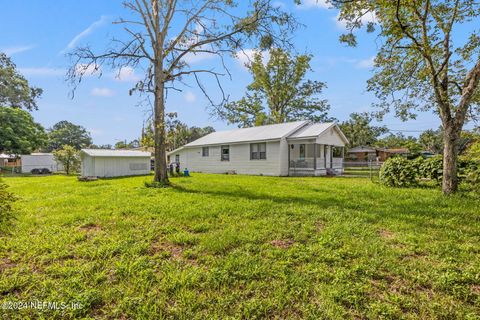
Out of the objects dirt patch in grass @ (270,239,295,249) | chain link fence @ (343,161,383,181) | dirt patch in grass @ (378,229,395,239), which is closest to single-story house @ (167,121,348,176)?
chain link fence @ (343,161,383,181)

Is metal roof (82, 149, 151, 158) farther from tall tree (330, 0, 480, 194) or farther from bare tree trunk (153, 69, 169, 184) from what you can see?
tall tree (330, 0, 480, 194)

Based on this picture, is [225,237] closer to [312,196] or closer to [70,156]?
[312,196]

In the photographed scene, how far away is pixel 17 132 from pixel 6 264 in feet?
106

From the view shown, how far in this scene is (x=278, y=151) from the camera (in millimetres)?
17094

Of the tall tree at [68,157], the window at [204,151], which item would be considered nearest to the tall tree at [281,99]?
the window at [204,151]

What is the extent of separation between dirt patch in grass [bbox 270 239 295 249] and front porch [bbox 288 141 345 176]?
1340 centimetres

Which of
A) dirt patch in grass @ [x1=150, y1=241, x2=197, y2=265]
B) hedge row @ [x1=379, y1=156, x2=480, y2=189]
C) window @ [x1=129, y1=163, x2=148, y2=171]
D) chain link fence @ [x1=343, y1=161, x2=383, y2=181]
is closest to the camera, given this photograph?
dirt patch in grass @ [x1=150, y1=241, x2=197, y2=265]

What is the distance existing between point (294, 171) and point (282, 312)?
15561mm

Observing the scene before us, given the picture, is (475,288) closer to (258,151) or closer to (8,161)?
(258,151)

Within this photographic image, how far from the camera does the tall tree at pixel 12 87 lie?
31.4m

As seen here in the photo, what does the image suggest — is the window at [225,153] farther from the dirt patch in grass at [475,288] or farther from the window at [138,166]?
the dirt patch in grass at [475,288]

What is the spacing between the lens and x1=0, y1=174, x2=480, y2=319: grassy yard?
251 cm

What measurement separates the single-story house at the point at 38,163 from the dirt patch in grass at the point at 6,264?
1292 inches

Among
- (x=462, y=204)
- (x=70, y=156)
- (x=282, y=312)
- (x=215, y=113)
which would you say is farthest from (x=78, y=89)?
(x=70, y=156)
